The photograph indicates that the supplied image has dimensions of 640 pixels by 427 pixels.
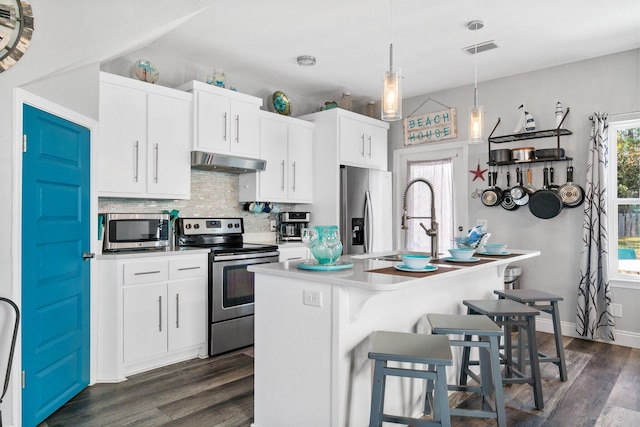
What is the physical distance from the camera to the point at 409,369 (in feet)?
6.25

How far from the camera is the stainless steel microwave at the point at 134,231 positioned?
3.27 meters

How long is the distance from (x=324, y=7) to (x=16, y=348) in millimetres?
2837

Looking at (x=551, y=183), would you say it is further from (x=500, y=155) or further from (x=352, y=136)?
(x=352, y=136)

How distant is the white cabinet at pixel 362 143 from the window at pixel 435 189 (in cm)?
35

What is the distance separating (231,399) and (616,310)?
3.54 meters

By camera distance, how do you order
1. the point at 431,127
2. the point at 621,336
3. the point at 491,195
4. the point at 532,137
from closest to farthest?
1. the point at 621,336
2. the point at 532,137
3. the point at 491,195
4. the point at 431,127

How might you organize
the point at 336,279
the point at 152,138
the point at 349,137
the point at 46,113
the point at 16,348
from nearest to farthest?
1. the point at 336,279
2. the point at 16,348
3. the point at 46,113
4. the point at 152,138
5. the point at 349,137

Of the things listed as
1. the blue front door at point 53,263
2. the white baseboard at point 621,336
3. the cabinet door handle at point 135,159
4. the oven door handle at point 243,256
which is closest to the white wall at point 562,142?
the white baseboard at point 621,336

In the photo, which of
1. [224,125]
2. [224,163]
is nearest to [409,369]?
[224,163]

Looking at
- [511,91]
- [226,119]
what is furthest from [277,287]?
[511,91]

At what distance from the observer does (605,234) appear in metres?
3.92

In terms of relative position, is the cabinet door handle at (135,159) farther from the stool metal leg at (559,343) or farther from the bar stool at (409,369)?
the stool metal leg at (559,343)

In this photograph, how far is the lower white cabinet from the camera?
10.1 feet

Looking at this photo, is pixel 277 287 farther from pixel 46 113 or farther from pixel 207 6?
pixel 207 6
